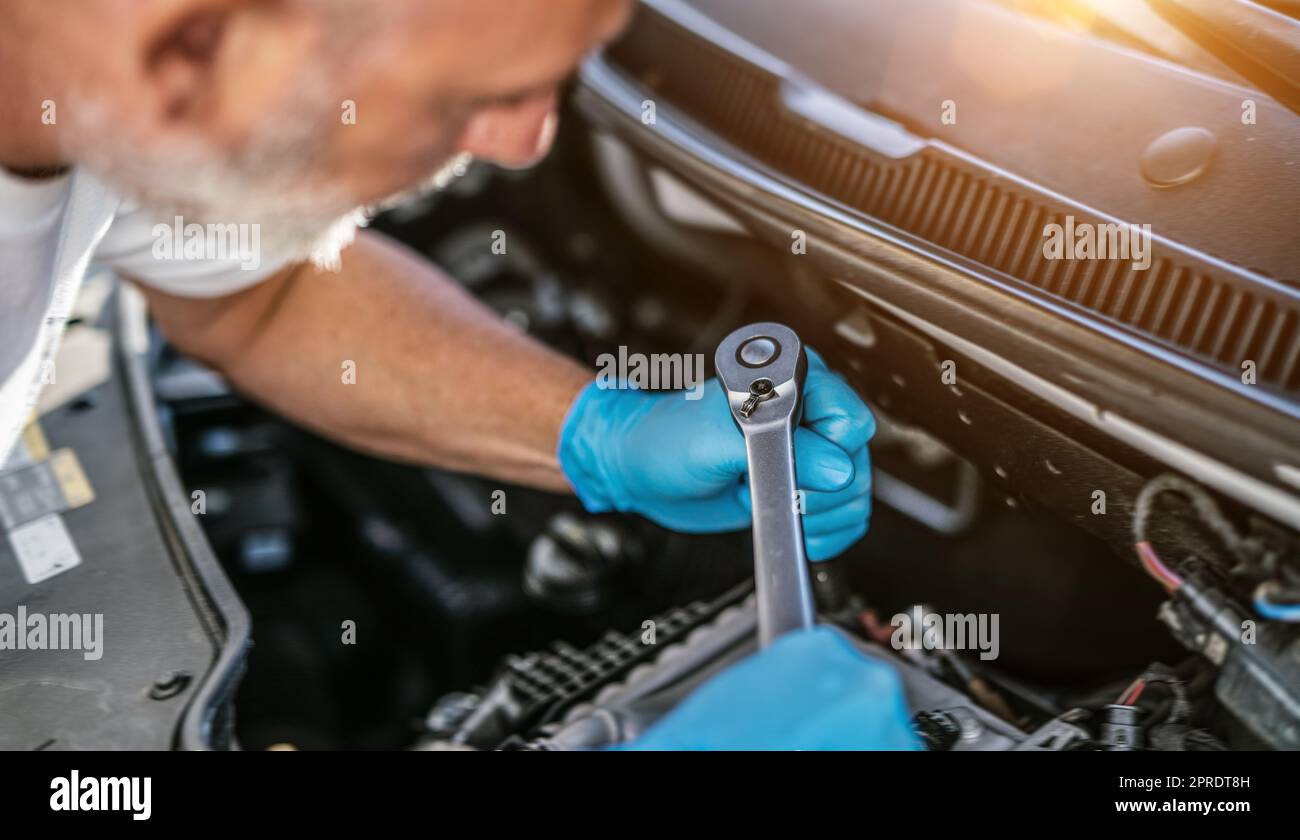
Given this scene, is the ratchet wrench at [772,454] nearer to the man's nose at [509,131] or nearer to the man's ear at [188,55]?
the man's nose at [509,131]

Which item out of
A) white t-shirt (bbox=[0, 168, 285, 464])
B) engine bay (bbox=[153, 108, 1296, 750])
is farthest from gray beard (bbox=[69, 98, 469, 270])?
engine bay (bbox=[153, 108, 1296, 750])

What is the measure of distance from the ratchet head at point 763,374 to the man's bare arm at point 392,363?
0.89 ft

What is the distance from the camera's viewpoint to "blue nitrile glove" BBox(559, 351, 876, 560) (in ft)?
2.69

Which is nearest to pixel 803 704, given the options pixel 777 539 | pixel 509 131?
pixel 777 539

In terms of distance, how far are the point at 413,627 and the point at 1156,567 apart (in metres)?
0.77

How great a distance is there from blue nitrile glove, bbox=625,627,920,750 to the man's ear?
0.46 meters

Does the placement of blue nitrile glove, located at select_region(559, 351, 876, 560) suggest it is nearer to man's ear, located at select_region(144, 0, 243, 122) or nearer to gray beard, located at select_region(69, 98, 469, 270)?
gray beard, located at select_region(69, 98, 469, 270)

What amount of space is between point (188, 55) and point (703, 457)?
45cm

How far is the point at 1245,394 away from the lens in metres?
0.63

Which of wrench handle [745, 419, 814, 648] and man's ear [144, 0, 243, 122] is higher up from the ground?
man's ear [144, 0, 243, 122]

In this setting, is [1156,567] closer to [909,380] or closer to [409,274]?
[909,380]

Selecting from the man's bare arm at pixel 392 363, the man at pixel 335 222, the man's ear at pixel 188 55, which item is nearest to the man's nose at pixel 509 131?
the man at pixel 335 222
